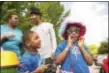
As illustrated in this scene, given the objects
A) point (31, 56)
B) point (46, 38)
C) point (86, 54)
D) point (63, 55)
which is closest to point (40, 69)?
point (31, 56)

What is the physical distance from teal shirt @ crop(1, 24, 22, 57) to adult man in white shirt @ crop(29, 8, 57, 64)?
0.75 feet

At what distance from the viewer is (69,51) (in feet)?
13.1

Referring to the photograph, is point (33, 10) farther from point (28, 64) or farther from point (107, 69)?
point (107, 69)

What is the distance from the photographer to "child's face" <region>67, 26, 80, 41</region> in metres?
4.04

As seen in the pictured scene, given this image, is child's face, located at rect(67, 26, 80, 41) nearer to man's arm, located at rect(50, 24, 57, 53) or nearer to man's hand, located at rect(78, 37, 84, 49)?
man's hand, located at rect(78, 37, 84, 49)

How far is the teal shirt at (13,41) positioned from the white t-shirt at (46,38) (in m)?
0.23

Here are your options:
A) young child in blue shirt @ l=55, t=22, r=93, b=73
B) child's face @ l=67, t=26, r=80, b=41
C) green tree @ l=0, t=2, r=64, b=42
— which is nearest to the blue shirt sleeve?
young child in blue shirt @ l=55, t=22, r=93, b=73

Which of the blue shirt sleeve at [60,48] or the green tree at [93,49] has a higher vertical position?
the blue shirt sleeve at [60,48]

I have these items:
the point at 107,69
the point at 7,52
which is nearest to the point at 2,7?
the point at 7,52

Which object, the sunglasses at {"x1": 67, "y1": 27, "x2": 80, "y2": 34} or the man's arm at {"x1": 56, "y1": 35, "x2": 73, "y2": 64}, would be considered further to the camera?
the sunglasses at {"x1": 67, "y1": 27, "x2": 80, "y2": 34}

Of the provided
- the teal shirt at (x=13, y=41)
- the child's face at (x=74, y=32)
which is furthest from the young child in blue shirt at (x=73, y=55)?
the teal shirt at (x=13, y=41)

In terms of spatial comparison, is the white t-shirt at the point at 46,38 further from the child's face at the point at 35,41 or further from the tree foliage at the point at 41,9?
the tree foliage at the point at 41,9

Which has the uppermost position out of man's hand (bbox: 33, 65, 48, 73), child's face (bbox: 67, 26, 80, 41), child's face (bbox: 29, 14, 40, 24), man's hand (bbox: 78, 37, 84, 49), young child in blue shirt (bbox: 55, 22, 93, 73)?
child's face (bbox: 29, 14, 40, 24)

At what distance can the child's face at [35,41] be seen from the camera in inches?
154
